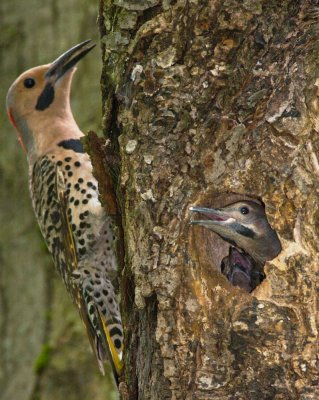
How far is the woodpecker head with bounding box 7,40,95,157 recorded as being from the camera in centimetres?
566

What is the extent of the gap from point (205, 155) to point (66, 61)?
256 centimetres

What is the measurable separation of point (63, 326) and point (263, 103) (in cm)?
306

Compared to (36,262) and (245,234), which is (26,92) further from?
(245,234)

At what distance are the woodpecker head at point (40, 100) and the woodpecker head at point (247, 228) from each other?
2.13 m

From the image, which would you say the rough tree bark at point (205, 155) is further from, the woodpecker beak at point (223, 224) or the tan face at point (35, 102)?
the tan face at point (35, 102)

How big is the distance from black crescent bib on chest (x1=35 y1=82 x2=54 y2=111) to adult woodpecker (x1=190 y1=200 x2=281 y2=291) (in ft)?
6.71

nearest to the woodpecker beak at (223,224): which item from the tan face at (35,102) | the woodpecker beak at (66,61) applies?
the woodpecker beak at (66,61)

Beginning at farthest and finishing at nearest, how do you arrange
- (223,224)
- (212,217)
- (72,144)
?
(72,144), (223,224), (212,217)

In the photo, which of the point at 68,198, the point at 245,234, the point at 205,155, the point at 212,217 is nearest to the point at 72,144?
the point at 68,198

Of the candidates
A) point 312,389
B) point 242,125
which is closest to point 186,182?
point 242,125

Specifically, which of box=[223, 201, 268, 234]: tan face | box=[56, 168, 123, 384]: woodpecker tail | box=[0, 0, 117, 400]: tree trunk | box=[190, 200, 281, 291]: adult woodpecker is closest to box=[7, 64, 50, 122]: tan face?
box=[0, 0, 117, 400]: tree trunk

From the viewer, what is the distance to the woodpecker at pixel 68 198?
17.0ft

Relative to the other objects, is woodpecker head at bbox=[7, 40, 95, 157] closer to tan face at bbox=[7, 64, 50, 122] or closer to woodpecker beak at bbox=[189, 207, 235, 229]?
tan face at bbox=[7, 64, 50, 122]

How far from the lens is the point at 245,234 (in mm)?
3771
